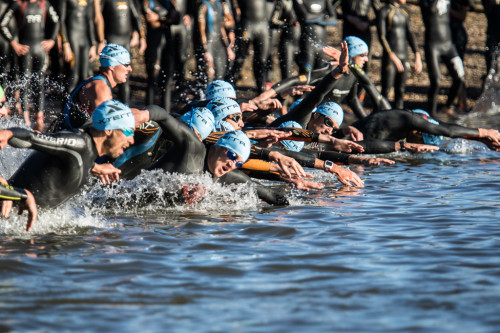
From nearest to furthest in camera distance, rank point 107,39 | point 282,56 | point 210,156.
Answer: point 210,156 < point 107,39 < point 282,56

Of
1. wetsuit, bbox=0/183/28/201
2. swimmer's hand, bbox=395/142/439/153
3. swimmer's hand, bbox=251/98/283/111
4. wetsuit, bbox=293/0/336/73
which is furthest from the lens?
wetsuit, bbox=293/0/336/73

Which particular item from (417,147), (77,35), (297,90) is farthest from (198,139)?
(77,35)

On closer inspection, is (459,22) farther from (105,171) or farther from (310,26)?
(105,171)

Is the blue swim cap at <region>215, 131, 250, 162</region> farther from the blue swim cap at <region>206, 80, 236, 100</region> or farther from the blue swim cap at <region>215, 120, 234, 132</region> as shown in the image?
the blue swim cap at <region>206, 80, 236, 100</region>

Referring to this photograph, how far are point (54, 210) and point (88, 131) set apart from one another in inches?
33.1

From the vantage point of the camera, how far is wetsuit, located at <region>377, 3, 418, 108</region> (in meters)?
14.5

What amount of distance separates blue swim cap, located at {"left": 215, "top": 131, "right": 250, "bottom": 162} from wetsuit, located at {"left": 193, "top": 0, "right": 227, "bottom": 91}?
6.08m

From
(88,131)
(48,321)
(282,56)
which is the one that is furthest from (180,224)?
(282,56)

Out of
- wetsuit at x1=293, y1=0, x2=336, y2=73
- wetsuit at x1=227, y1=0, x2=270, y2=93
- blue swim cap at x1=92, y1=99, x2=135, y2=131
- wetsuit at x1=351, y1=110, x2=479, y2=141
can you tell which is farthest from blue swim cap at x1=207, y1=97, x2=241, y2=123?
wetsuit at x1=227, y1=0, x2=270, y2=93

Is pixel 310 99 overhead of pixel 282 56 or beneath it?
beneath

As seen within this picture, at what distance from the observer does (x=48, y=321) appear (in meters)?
5.07

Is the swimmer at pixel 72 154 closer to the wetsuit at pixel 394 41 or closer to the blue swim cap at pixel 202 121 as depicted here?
the blue swim cap at pixel 202 121

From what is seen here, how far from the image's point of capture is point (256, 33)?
1459 cm

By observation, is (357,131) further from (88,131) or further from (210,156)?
(88,131)
